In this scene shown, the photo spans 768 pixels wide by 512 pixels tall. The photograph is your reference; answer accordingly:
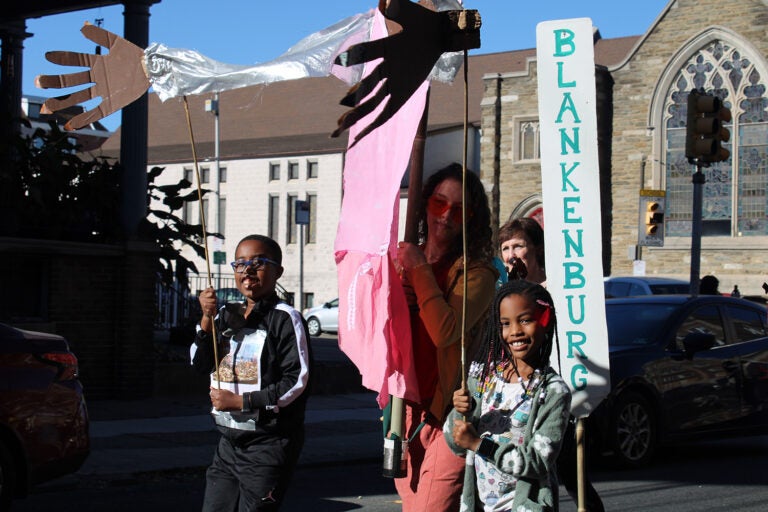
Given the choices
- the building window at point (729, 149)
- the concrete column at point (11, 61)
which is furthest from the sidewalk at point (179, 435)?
the building window at point (729, 149)

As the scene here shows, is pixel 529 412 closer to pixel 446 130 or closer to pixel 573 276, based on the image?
pixel 573 276

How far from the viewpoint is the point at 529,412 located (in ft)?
12.3

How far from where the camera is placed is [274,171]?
55875 mm

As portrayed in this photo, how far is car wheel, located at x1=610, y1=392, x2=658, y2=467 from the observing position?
1020 cm

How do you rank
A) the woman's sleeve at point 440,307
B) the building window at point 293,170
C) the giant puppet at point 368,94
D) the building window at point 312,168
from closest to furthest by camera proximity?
1. the giant puppet at point 368,94
2. the woman's sleeve at point 440,307
3. the building window at point 312,168
4. the building window at point 293,170

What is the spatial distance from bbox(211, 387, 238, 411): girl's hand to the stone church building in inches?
1475

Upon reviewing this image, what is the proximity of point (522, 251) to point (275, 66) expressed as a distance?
1.75 m

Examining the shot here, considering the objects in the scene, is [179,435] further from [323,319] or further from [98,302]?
→ [323,319]

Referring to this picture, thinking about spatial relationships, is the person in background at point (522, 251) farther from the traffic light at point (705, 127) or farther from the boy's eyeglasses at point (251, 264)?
the traffic light at point (705, 127)

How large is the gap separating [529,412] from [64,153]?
11667 mm

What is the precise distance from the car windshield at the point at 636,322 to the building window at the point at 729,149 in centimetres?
3121

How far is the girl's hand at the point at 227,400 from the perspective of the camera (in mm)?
4680

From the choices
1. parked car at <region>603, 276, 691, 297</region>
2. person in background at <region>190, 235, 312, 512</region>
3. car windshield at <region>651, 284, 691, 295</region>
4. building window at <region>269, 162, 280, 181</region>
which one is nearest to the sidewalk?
person in background at <region>190, 235, 312, 512</region>

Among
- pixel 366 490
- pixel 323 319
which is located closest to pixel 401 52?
pixel 366 490
